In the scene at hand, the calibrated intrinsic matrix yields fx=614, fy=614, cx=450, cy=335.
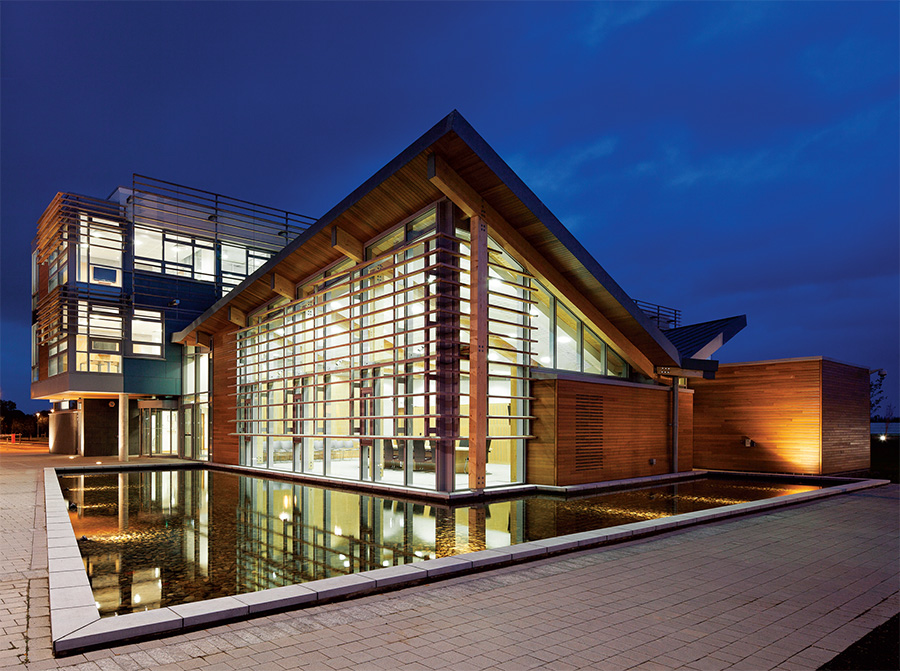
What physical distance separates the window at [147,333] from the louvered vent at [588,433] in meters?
20.2

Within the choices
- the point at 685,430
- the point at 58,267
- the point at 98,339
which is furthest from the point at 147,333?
the point at 685,430

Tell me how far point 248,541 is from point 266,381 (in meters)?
11.6

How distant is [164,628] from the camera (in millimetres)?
4594

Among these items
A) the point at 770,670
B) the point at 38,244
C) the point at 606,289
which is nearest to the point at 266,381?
the point at 606,289

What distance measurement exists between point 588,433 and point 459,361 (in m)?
4.10

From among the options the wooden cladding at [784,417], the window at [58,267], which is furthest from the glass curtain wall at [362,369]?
the window at [58,267]

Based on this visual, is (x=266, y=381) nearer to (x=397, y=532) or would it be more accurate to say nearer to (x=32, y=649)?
(x=397, y=532)

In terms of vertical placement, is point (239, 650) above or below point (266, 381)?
below

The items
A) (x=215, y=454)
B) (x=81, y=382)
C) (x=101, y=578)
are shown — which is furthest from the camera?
(x=81, y=382)

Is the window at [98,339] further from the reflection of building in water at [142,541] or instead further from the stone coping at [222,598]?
the stone coping at [222,598]

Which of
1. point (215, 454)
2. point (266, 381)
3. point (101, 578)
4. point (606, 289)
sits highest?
point (606, 289)

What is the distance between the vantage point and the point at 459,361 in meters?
12.9

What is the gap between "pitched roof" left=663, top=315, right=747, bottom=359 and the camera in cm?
1758

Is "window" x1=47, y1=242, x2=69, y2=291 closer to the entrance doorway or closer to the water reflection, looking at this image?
the entrance doorway
